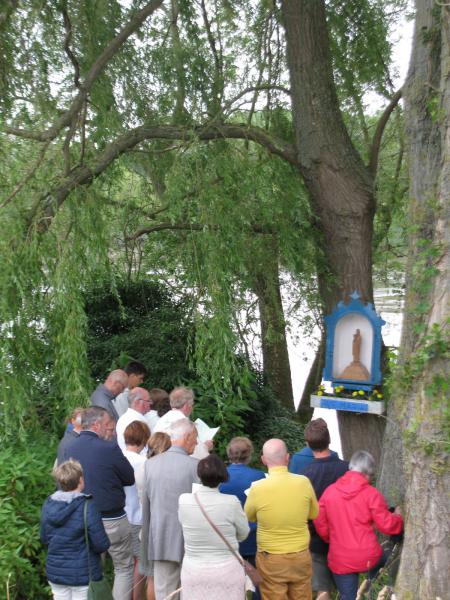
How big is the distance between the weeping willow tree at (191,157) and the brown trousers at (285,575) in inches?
88.3

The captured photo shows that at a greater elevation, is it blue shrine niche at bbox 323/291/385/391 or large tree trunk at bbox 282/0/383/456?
large tree trunk at bbox 282/0/383/456

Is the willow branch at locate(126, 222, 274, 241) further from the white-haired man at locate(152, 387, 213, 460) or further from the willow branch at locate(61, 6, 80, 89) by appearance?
the white-haired man at locate(152, 387, 213, 460)

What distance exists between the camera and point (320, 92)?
795 centimetres

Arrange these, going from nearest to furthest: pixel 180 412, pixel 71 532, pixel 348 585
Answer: pixel 71 532 < pixel 348 585 < pixel 180 412

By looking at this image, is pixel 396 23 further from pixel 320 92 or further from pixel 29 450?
pixel 29 450

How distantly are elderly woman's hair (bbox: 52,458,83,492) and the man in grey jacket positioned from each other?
1.79ft

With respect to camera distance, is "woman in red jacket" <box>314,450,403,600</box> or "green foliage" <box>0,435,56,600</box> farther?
"green foliage" <box>0,435,56,600</box>

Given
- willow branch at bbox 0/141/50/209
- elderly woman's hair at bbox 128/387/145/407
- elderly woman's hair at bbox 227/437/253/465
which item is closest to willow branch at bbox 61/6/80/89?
willow branch at bbox 0/141/50/209

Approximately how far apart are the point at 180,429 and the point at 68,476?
77 cm

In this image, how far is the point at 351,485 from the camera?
14.7 feet

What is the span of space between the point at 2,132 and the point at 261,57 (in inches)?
187

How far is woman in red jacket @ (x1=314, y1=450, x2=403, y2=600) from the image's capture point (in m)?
4.48

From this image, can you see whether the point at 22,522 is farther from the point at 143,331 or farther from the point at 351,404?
the point at 143,331

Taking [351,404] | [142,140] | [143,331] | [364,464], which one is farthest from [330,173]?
[364,464]
